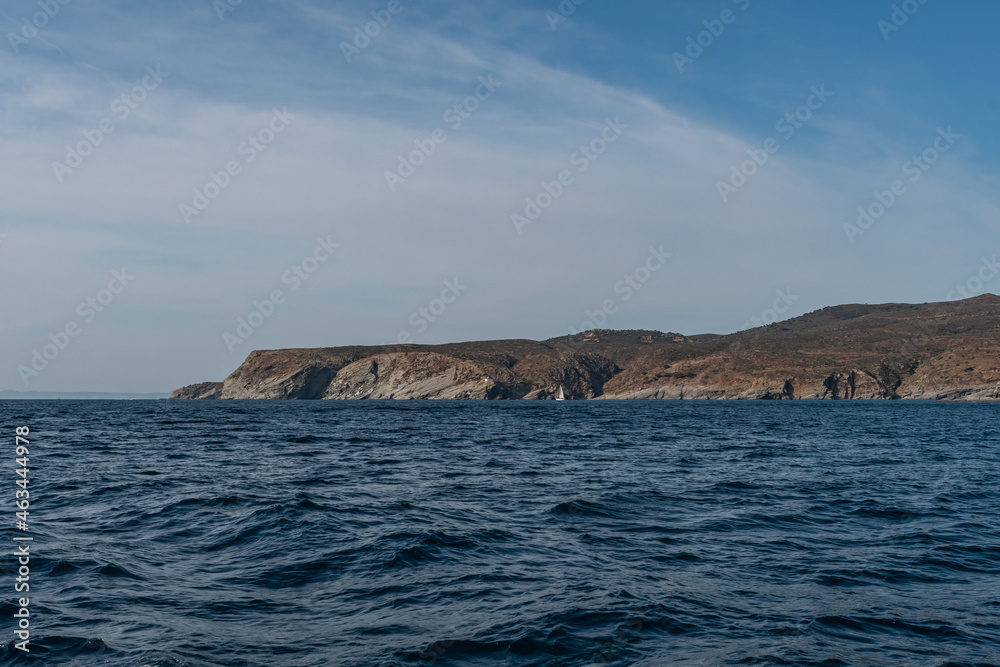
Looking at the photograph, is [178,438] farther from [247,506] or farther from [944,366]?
[944,366]

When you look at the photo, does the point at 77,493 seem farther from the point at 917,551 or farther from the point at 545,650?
the point at 917,551

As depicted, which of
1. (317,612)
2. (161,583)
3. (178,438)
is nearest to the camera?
(317,612)

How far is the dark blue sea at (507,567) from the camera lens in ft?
29.7

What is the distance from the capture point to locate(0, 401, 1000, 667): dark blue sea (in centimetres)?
905

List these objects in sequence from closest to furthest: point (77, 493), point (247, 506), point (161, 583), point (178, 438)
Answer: point (161, 583), point (247, 506), point (77, 493), point (178, 438)

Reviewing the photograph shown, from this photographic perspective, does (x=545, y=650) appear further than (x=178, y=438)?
No

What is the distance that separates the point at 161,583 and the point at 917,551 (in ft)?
50.2

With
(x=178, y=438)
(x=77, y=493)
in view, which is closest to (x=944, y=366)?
(x=178, y=438)

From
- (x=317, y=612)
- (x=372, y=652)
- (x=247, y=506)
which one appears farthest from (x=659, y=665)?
(x=247, y=506)

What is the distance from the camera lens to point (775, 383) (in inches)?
7032

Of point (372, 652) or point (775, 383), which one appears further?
point (775, 383)

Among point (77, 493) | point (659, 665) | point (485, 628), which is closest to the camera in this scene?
point (659, 665)

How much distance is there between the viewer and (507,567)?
1302 centimetres

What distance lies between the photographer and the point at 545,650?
891 centimetres
